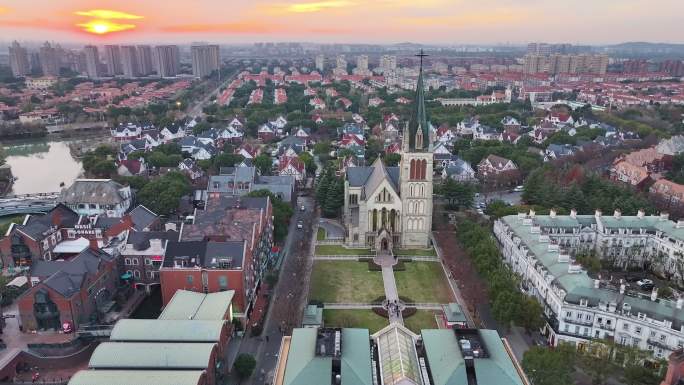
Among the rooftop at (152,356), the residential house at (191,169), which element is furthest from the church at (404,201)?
the residential house at (191,169)

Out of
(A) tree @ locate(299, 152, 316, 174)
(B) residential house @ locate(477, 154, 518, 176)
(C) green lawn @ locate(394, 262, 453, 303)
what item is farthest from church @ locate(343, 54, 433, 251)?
(B) residential house @ locate(477, 154, 518, 176)

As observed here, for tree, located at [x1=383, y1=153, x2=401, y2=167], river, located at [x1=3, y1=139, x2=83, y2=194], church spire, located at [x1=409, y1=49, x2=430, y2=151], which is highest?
church spire, located at [x1=409, y1=49, x2=430, y2=151]

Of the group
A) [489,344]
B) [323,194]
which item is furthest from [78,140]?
[489,344]

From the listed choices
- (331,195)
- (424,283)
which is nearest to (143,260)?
(331,195)

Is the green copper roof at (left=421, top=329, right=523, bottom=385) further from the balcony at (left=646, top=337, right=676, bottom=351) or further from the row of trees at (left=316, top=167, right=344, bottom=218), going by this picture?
the row of trees at (left=316, top=167, right=344, bottom=218)

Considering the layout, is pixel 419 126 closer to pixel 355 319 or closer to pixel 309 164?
pixel 355 319
